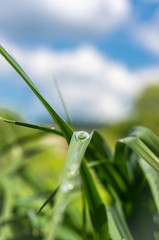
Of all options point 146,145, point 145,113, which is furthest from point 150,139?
point 145,113

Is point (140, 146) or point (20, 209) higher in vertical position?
point (140, 146)

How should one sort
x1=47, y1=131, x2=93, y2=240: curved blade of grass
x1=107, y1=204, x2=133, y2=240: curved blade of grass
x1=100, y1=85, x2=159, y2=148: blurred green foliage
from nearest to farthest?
x1=47, y1=131, x2=93, y2=240: curved blade of grass
x1=107, y1=204, x2=133, y2=240: curved blade of grass
x1=100, y1=85, x2=159, y2=148: blurred green foliage

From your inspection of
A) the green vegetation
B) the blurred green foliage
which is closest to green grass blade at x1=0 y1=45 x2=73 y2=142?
the green vegetation

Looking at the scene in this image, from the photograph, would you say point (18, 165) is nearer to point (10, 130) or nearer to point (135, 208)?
point (10, 130)

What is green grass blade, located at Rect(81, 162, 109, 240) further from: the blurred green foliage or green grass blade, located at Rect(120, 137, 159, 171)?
the blurred green foliage

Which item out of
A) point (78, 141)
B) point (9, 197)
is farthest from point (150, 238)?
point (9, 197)
